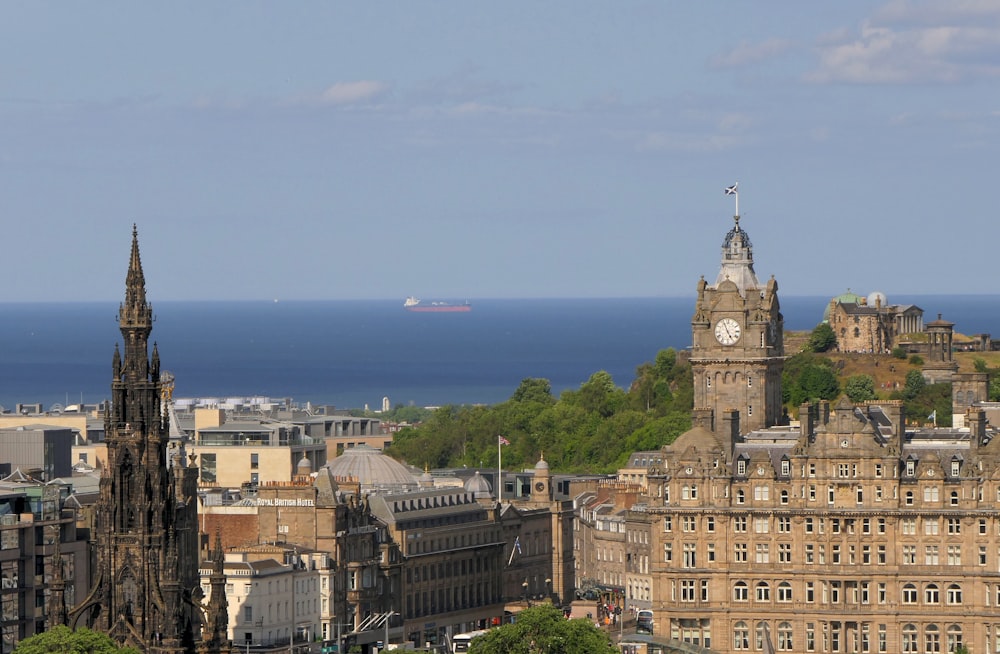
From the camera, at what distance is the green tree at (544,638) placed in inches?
6206

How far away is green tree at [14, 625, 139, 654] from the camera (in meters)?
121

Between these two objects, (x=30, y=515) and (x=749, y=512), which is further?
(x=749, y=512)

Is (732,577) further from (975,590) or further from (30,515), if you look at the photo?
(30,515)

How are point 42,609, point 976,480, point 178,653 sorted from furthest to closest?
point 976,480
point 42,609
point 178,653

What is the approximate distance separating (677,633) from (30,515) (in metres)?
45.2

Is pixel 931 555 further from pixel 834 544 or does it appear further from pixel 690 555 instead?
pixel 690 555

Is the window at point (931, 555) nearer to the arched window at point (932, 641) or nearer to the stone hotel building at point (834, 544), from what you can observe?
the stone hotel building at point (834, 544)

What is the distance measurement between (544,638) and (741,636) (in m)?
34.3

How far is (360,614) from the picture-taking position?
635 feet

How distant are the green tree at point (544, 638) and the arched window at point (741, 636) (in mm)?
30120

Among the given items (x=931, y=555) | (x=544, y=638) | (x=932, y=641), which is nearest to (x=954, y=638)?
(x=932, y=641)

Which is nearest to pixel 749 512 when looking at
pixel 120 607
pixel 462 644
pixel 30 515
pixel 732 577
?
pixel 732 577

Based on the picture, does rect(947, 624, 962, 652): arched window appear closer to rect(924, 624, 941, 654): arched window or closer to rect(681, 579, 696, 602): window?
rect(924, 624, 941, 654): arched window

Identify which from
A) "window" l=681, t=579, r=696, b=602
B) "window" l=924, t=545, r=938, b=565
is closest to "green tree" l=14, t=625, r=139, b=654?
"window" l=681, t=579, r=696, b=602
